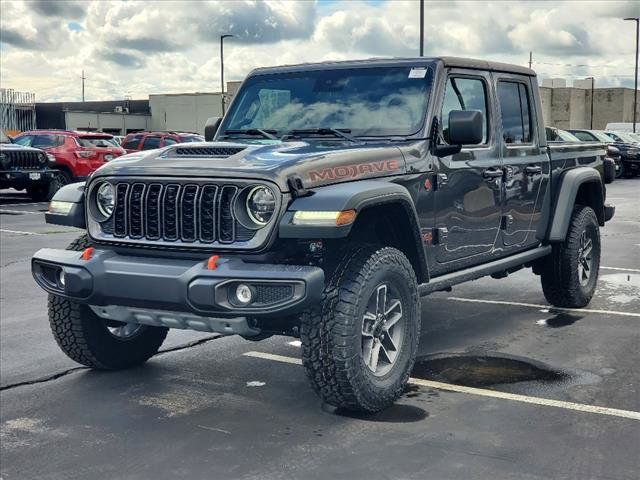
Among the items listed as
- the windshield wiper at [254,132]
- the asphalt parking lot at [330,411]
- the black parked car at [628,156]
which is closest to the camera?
the asphalt parking lot at [330,411]

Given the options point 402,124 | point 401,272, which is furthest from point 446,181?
point 401,272

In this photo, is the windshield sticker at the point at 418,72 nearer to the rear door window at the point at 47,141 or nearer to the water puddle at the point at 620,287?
the water puddle at the point at 620,287

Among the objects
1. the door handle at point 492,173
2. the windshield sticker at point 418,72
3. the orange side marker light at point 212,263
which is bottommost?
the orange side marker light at point 212,263

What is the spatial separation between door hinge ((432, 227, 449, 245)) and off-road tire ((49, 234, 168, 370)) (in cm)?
201

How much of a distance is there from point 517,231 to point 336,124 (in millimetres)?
1840

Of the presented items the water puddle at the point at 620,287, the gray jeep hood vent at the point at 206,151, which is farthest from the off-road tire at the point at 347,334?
the water puddle at the point at 620,287

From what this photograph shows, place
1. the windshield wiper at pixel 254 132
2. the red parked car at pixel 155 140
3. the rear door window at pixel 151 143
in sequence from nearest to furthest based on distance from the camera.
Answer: the windshield wiper at pixel 254 132 → the red parked car at pixel 155 140 → the rear door window at pixel 151 143

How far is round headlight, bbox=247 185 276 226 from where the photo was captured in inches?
186

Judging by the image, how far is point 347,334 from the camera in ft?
15.5

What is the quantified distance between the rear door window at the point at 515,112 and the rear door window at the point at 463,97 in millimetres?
268

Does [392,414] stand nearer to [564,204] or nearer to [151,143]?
[564,204]

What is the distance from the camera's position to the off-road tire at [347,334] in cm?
475

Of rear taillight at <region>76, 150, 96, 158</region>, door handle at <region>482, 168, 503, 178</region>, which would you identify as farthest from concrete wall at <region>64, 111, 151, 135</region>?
door handle at <region>482, 168, 503, 178</region>

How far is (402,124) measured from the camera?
Result: 5879 mm
